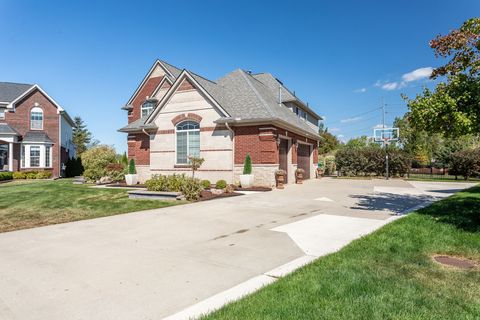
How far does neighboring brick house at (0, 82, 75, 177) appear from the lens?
97.0ft

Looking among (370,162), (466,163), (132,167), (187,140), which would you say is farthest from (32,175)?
(466,163)

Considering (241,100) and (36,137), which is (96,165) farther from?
(36,137)

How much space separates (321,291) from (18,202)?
14.2 metres

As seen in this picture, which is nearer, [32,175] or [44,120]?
[32,175]

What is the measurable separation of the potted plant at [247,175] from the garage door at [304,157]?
7.56 metres

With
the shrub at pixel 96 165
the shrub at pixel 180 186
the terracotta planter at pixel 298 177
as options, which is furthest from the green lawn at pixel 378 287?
the shrub at pixel 96 165

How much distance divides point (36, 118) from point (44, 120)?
76 centimetres

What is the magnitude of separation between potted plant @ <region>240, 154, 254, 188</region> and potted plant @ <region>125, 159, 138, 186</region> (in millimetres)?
8836

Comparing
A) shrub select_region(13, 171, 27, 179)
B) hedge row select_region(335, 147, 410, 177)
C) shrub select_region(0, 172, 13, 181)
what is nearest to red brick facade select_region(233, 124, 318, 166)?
hedge row select_region(335, 147, 410, 177)

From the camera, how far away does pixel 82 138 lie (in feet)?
245

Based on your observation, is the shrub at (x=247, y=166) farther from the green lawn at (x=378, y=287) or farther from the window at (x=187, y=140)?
the green lawn at (x=378, y=287)

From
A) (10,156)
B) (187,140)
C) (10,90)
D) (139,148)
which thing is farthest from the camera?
(10,90)

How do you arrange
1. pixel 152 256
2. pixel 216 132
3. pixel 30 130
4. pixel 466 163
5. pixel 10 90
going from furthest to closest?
pixel 10 90 < pixel 30 130 < pixel 466 163 < pixel 216 132 < pixel 152 256

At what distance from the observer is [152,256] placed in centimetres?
536
